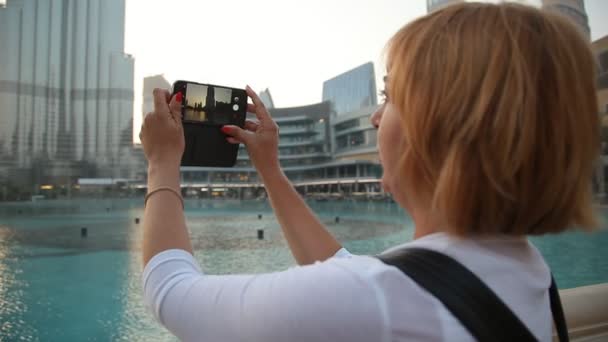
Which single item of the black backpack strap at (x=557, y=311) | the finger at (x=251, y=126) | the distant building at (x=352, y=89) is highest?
the distant building at (x=352, y=89)

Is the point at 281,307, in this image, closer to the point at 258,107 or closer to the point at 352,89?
the point at 258,107

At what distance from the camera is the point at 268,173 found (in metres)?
0.62

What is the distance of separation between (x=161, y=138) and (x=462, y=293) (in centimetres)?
37

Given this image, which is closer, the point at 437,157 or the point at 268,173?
the point at 437,157

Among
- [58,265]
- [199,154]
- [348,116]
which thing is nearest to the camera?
[199,154]

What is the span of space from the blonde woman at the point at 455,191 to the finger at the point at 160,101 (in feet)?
0.52

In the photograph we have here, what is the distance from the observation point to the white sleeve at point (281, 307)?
300 mm

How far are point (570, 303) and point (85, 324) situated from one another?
3403mm

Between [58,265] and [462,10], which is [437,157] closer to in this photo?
[462,10]

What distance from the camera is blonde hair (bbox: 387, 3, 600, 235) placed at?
0.34 meters

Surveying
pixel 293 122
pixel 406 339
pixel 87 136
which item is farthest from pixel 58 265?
pixel 293 122

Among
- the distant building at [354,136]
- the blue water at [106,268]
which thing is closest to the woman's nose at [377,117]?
the blue water at [106,268]

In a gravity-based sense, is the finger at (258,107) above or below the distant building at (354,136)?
below

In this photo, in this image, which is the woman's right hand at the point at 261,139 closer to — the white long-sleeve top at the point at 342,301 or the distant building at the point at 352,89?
the white long-sleeve top at the point at 342,301
